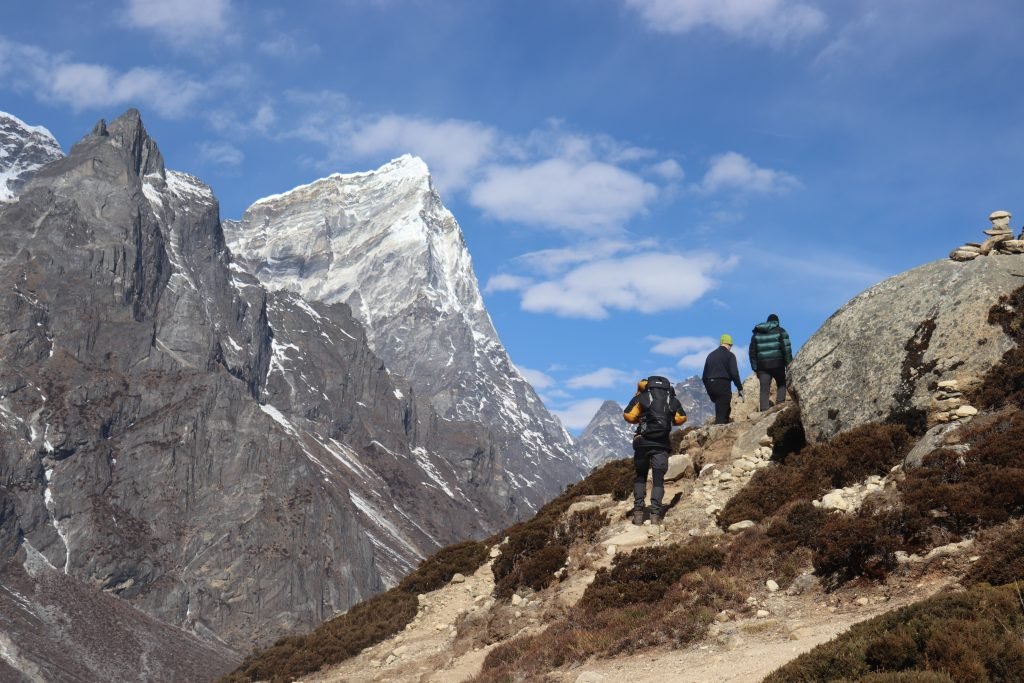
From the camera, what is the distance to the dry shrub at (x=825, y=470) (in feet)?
62.4

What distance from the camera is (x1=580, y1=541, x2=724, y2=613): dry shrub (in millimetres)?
17203

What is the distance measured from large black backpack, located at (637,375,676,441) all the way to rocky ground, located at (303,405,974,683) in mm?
1906

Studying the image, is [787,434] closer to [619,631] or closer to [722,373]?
[722,373]

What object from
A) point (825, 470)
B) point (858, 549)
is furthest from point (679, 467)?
point (858, 549)

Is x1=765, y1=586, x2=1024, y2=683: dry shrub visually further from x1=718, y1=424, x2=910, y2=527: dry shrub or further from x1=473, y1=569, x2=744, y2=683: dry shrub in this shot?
x1=718, y1=424, x2=910, y2=527: dry shrub

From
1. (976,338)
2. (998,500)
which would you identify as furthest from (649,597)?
(976,338)

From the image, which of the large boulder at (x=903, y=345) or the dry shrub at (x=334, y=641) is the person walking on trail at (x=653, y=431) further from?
the dry shrub at (x=334, y=641)

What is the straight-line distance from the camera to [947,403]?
63.6 feet

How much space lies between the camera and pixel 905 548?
49.8 feet

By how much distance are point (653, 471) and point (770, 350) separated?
660 cm

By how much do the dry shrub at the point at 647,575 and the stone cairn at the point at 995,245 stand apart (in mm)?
9446

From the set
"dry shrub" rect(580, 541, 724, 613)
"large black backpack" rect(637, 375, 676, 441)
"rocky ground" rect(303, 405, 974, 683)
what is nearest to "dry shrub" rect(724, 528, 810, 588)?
"rocky ground" rect(303, 405, 974, 683)

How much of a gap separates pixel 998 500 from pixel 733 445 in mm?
9889

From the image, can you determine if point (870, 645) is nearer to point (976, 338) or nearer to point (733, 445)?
point (976, 338)
